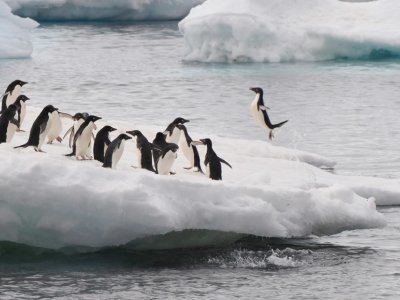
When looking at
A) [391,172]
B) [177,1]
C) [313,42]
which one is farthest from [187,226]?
[177,1]

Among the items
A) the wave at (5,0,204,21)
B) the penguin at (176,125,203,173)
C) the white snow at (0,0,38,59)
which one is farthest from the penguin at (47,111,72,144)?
the wave at (5,0,204,21)

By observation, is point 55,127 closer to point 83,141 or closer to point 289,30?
point 83,141

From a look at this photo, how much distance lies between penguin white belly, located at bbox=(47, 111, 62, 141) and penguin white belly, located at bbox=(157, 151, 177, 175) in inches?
81.0

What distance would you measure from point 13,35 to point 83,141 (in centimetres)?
2383

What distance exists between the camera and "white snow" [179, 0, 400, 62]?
3133cm

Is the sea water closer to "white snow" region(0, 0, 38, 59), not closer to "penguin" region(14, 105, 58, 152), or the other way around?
"white snow" region(0, 0, 38, 59)

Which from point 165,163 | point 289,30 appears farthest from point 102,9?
point 165,163

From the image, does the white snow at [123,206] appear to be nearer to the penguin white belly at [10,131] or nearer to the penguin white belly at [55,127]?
the penguin white belly at [10,131]

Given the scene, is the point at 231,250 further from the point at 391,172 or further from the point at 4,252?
the point at 391,172

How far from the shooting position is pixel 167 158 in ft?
41.9

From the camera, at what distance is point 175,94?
2864cm

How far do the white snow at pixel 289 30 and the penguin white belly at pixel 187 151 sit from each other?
17.1m

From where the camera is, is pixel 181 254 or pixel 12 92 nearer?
pixel 181 254

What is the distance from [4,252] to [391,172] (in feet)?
24.5
